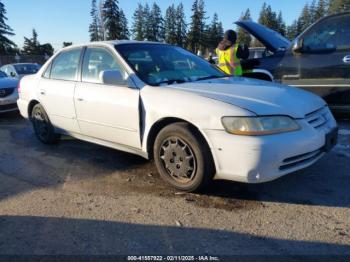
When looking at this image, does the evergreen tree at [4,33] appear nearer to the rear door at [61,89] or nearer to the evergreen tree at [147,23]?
the evergreen tree at [147,23]

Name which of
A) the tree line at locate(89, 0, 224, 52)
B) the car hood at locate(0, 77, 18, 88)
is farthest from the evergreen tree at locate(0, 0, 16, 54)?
the car hood at locate(0, 77, 18, 88)

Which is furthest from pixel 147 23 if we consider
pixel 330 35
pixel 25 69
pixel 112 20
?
pixel 330 35

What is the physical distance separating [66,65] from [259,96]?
2950 mm

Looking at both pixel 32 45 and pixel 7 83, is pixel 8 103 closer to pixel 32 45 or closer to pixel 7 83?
pixel 7 83

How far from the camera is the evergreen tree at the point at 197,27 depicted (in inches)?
3068

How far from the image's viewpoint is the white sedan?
3148 mm

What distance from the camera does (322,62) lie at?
19.6ft

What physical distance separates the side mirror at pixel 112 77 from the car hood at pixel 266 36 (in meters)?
3.78

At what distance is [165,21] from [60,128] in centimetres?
8149

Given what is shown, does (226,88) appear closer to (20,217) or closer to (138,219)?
(138,219)

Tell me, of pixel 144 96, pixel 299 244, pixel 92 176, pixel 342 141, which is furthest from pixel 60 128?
pixel 342 141

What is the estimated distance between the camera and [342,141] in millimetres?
5277

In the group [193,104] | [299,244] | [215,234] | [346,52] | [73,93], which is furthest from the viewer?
[346,52]

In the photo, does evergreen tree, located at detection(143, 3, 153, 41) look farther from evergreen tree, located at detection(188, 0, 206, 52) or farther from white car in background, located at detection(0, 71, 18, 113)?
→ white car in background, located at detection(0, 71, 18, 113)
